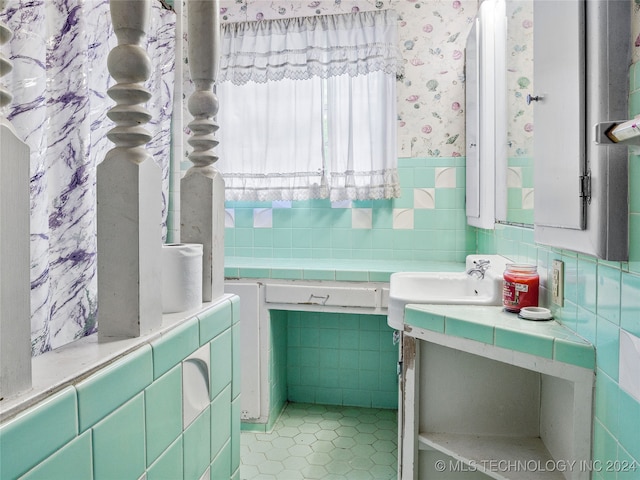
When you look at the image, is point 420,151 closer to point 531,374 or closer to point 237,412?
point 531,374

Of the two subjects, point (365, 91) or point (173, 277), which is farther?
point (365, 91)

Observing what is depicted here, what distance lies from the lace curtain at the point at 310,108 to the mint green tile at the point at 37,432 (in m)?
2.30

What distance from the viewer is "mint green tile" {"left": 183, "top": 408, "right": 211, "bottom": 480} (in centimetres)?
76

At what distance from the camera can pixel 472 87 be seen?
2350 mm

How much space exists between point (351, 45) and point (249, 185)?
103 centimetres

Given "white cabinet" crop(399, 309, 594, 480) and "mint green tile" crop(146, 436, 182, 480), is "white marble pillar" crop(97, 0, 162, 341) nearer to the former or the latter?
"mint green tile" crop(146, 436, 182, 480)

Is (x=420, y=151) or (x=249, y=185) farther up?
(x=420, y=151)

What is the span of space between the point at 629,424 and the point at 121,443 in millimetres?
920

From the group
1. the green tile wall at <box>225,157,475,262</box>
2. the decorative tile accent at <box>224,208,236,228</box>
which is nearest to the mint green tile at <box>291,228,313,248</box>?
the green tile wall at <box>225,157,475,262</box>

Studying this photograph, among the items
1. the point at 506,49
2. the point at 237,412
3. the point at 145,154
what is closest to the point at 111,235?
the point at 145,154

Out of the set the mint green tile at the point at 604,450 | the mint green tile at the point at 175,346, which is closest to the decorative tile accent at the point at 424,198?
the mint green tile at the point at 604,450

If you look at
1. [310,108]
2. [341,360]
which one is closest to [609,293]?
[341,360]

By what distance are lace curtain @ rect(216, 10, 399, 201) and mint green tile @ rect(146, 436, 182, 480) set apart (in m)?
2.09

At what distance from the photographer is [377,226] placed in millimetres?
2748
